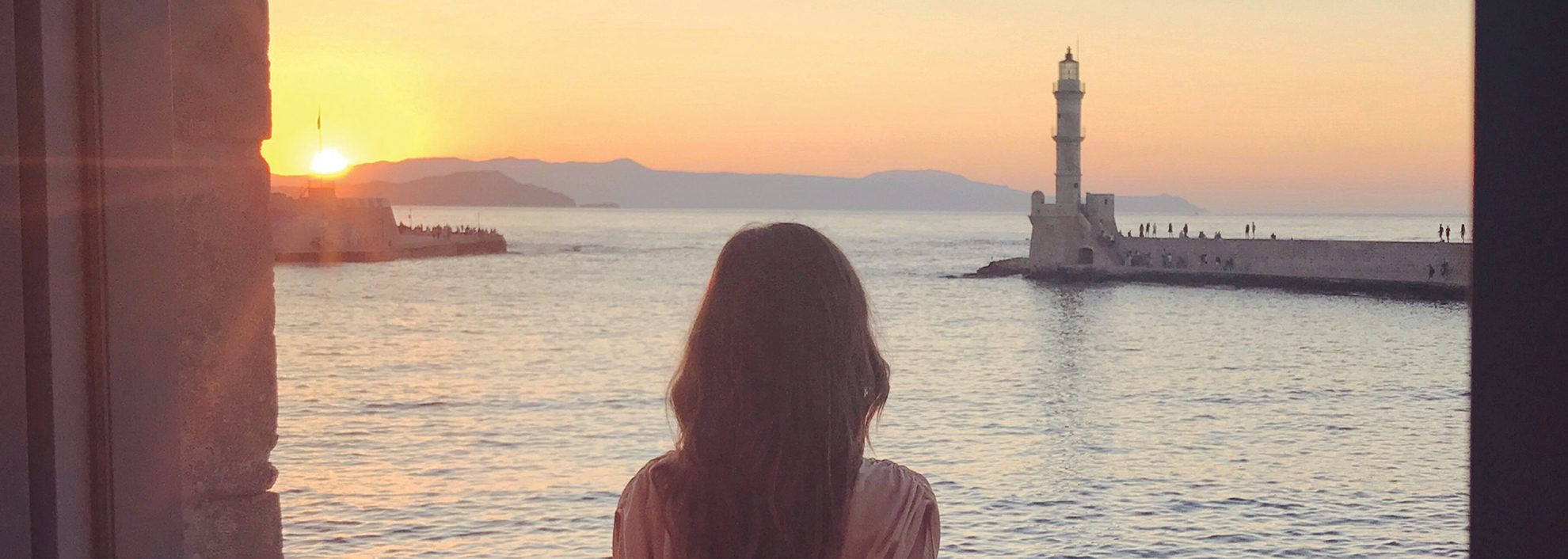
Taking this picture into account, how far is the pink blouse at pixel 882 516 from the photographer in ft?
4.77

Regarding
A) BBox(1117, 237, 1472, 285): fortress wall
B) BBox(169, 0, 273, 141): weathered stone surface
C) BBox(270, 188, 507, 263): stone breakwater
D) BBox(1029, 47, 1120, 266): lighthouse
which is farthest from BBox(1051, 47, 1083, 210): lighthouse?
BBox(169, 0, 273, 141): weathered stone surface

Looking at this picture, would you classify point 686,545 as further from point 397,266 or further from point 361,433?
point 397,266

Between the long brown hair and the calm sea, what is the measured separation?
0.21 m

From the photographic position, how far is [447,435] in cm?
2162

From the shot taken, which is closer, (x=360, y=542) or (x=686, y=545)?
(x=686, y=545)

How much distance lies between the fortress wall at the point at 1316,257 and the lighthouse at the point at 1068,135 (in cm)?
431

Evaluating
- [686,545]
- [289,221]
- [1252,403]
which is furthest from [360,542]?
[289,221]

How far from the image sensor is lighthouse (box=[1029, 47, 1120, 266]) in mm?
55594

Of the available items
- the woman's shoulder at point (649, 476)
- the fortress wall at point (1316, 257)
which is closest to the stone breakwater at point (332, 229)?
the fortress wall at point (1316, 257)

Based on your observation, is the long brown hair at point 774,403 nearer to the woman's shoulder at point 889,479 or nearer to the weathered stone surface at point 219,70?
the woman's shoulder at point 889,479

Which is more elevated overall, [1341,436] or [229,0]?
[229,0]

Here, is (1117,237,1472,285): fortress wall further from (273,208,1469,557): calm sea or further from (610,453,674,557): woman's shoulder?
(610,453,674,557): woman's shoulder

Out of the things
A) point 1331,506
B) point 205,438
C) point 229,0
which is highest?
point 229,0

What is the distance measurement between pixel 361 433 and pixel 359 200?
190 ft
